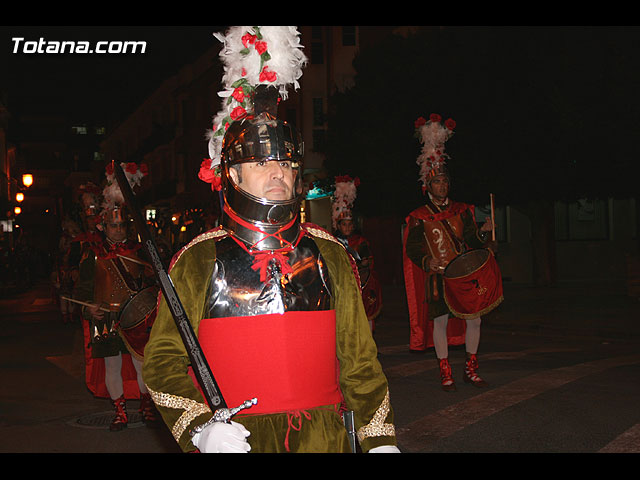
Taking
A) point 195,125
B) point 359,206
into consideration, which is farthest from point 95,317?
point 195,125

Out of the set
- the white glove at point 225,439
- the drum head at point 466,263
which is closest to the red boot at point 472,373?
the drum head at point 466,263

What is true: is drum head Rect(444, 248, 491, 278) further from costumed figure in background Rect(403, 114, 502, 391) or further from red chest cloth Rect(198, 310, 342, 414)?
red chest cloth Rect(198, 310, 342, 414)

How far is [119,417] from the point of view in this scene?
7.44m

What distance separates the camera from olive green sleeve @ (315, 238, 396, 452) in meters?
2.80

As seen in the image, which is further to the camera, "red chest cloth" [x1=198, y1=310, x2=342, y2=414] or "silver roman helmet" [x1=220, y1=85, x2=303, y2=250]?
"silver roman helmet" [x1=220, y1=85, x2=303, y2=250]

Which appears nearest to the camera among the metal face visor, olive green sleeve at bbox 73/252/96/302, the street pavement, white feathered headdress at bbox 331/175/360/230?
the metal face visor

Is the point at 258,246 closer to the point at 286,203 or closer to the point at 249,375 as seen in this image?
the point at 286,203

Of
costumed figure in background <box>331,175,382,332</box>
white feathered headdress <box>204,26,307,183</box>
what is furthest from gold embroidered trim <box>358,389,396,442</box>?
costumed figure in background <box>331,175,382,332</box>

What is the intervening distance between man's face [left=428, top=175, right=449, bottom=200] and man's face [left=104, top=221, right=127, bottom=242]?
3.24 meters

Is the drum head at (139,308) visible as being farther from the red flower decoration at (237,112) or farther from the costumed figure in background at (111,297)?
the red flower decoration at (237,112)

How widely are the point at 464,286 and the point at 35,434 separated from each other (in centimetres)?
437

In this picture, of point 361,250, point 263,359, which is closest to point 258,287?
point 263,359

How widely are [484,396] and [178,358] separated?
605cm
